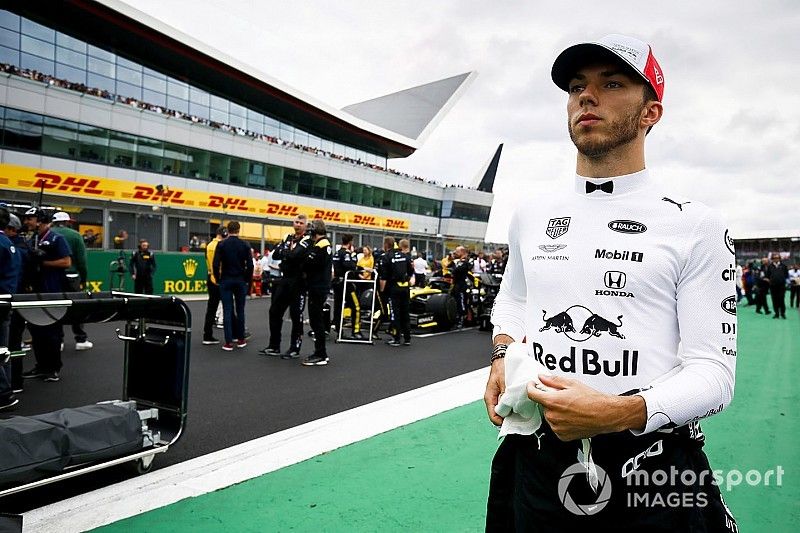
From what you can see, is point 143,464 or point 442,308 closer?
point 143,464

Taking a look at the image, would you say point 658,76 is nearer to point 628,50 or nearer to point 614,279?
point 628,50

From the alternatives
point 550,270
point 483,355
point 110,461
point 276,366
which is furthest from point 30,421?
point 483,355

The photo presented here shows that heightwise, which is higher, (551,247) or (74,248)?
(551,247)

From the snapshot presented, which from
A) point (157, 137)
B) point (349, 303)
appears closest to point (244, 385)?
point (349, 303)

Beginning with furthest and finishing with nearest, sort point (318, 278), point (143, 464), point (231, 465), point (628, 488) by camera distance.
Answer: point (318, 278) < point (231, 465) < point (143, 464) < point (628, 488)

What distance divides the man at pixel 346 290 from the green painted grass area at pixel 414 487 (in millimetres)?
5263

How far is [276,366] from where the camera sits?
24.3 ft

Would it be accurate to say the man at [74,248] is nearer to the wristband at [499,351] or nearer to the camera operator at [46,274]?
the camera operator at [46,274]

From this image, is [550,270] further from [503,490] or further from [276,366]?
[276,366]

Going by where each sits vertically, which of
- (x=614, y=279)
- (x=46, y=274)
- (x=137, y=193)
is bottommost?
(x=46, y=274)

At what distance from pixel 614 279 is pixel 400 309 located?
334 inches

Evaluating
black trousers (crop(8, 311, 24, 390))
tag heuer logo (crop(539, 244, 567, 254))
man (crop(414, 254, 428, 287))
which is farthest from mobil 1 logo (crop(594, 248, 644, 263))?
man (crop(414, 254, 428, 287))

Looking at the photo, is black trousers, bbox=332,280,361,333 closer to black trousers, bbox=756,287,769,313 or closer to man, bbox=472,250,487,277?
man, bbox=472,250,487,277

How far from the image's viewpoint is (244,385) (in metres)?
6.20
